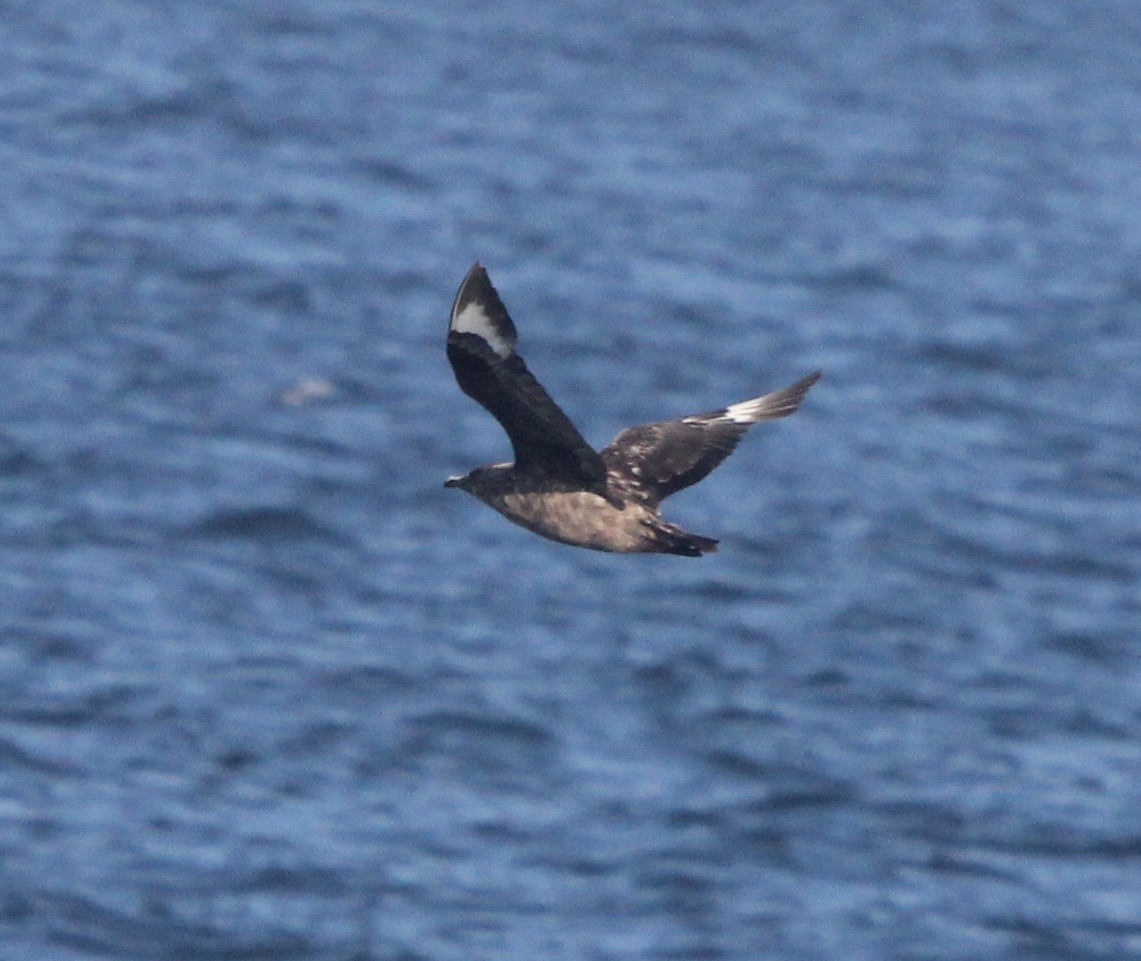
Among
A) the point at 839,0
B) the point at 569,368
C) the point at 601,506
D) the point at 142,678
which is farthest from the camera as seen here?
the point at 839,0

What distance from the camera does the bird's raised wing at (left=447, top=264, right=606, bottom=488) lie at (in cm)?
1004

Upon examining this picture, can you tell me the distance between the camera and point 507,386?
1023cm

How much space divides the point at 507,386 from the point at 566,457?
656 millimetres

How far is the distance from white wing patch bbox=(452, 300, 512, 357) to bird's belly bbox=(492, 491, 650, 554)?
1063 millimetres

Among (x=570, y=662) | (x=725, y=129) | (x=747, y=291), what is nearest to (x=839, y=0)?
(x=725, y=129)

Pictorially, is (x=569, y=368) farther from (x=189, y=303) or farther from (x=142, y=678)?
(x=142, y=678)

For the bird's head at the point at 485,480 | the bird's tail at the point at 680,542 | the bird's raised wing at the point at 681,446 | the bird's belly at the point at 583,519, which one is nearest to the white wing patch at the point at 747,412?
the bird's raised wing at the point at 681,446

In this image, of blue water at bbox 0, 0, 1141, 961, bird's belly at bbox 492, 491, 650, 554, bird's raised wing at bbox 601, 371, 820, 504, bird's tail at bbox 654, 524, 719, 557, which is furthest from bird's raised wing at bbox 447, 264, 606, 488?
blue water at bbox 0, 0, 1141, 961

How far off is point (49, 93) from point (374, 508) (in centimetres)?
1579

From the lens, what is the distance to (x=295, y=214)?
41719 mm

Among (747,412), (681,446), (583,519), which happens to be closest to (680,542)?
(583,519)

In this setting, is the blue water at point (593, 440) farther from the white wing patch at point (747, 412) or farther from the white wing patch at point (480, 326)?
the white wing patch at point (480, 326)

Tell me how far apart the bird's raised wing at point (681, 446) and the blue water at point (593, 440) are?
1283cm

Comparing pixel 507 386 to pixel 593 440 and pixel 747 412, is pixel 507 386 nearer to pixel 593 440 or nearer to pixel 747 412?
pixel 747 412
